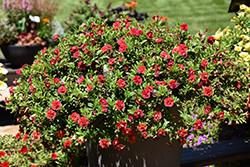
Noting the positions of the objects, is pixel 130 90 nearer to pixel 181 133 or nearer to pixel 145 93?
pixel 145 93

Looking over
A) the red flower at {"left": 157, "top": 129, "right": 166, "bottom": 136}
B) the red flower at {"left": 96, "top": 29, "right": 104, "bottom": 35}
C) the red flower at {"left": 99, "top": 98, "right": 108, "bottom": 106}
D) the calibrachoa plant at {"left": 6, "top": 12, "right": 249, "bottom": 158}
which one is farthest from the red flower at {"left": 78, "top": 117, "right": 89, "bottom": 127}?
the red flower at {"left": 96, "top": 29, "right": 104, "bottom": 35}

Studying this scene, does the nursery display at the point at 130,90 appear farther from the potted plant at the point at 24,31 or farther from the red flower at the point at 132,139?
the potted plant at the point at 24,31

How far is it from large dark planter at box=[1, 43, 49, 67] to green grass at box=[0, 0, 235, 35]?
11.3ft

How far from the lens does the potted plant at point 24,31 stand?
4852 millimetres

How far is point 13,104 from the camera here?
2566mm

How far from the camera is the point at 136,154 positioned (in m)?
2.19

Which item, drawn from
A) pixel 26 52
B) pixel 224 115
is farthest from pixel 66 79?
pixel 26 52

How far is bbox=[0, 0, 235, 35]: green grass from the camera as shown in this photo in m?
8.45

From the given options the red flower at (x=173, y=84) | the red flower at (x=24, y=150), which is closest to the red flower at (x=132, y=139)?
the red flower at (x=173, y=84)

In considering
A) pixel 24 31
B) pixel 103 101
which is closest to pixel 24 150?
pixel 103 101

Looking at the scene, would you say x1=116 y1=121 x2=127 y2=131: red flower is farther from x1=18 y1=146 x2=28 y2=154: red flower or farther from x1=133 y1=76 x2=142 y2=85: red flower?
x1=18 y1=146 x2=28 y2=154: red flower

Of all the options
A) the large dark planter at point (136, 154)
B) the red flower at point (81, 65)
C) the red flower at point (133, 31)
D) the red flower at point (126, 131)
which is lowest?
the large dark planter at point (136, 154)

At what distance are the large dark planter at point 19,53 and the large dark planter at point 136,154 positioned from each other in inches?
121

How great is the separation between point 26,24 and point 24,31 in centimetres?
13
